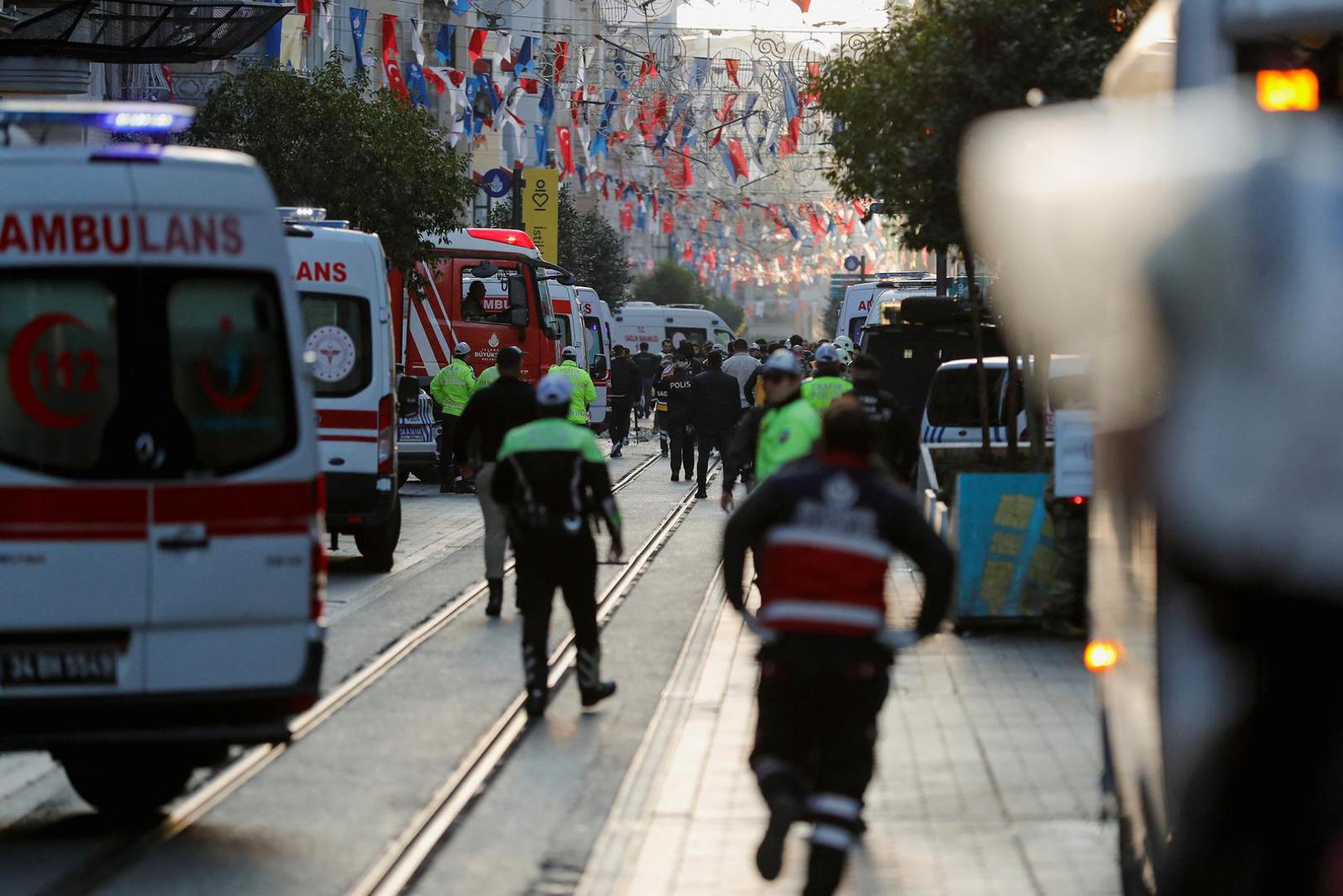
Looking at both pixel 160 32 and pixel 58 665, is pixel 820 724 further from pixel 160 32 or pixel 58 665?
pixel 160 32

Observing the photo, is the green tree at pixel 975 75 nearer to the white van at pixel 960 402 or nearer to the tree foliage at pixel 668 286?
the white van at pixel 960 402

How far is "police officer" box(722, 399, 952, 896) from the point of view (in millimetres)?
6590

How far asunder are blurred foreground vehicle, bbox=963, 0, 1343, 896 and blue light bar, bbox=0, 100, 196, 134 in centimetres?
386

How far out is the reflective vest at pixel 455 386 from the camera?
85.4 ft

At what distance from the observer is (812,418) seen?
460 inches

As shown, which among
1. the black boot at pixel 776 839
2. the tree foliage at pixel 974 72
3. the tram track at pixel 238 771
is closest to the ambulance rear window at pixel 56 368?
the tram track at pixel 238 771

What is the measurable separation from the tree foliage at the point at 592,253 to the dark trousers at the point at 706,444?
3685 centimetres

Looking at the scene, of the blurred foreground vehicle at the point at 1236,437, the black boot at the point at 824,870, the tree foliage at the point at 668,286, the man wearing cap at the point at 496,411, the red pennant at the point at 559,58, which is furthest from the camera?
the tree foliage at the point at 668,286

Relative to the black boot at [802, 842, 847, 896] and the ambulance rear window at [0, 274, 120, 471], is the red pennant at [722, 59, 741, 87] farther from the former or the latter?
the black boot at [802, 842, 847, 896]

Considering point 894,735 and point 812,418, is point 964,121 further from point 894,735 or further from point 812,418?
point 894,735

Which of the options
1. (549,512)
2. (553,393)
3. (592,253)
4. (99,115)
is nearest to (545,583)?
(549,512)

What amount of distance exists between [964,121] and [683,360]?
14.2m

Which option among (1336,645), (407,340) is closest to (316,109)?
(407,340)

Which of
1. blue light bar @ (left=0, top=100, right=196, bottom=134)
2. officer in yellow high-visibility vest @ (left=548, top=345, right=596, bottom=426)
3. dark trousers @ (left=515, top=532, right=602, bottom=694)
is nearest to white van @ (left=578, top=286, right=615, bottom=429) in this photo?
officer in yellow high-visibility vest @ (left=548, top=345, right=596, bottom=426)
